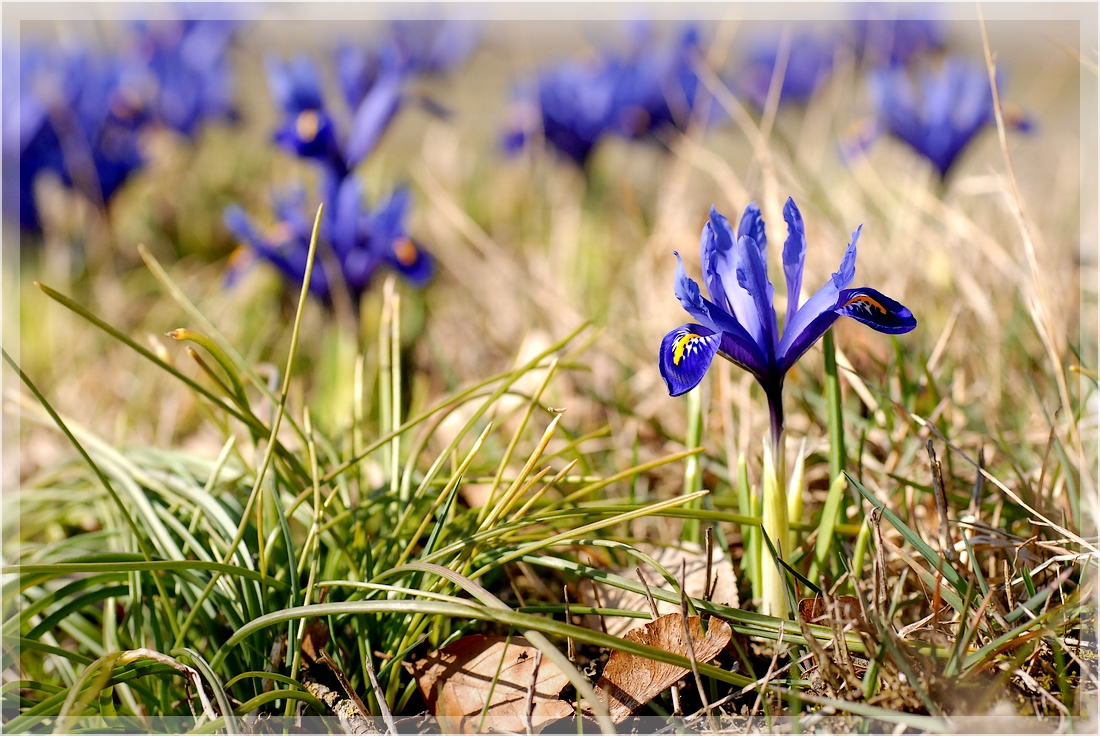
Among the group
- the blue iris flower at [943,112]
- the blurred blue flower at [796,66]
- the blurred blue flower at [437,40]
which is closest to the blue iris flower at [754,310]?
the blue iris flower at [943,112]

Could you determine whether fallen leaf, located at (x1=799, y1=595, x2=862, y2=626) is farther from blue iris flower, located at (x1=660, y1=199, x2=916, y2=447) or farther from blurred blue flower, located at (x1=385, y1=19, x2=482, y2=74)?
blurred blue flower, located at (x1=385, y1=19, x2=482, y2=74)

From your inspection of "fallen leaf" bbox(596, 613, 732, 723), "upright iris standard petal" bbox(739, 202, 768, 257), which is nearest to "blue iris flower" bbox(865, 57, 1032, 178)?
"upright iris standard petal" bbox(739, 202, 768, 257)

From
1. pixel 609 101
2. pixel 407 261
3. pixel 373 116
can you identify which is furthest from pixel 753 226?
pixel 609 101

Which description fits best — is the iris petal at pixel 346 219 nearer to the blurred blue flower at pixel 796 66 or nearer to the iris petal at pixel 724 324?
the iris petal at pixel 724 324

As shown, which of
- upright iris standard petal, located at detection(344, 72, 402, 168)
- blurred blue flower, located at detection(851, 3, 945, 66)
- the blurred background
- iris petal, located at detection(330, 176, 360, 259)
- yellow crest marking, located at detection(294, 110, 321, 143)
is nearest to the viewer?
the blurred background

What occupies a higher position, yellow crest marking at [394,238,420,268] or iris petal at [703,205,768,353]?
yellow crest marking at [394,238,420,268]

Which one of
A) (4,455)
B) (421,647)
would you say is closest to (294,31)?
(4,455)
